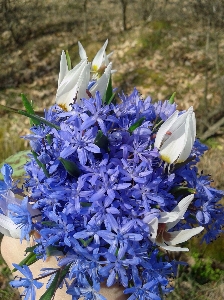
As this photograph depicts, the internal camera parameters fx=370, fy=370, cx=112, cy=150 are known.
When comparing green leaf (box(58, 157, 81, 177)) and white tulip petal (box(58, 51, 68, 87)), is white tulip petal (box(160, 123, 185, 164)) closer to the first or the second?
green leaf (box(58, 157, 81, 177))

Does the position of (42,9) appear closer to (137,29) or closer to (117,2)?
(117,2)

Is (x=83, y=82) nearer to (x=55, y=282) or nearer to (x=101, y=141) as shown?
(x=101, y=141)

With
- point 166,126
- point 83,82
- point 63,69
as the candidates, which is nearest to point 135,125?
point 166,126

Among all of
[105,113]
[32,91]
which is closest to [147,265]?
[105,113]

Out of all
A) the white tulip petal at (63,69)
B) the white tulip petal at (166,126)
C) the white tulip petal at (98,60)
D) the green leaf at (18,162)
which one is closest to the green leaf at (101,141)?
the white tulip petal at (166,126)

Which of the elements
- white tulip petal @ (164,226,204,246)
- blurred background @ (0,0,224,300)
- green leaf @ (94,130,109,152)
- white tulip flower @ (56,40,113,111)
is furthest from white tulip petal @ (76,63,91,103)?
blurred background @ (0,0,224,300)

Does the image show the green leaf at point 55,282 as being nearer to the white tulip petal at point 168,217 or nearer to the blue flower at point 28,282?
the blue flower at point 28,282

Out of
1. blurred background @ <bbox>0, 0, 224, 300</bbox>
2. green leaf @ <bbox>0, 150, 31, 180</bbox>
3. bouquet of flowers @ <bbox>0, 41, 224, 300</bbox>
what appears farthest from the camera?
blurred background @ <bbox>0, 0, 224, 300</bbox>
